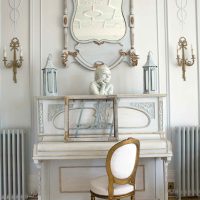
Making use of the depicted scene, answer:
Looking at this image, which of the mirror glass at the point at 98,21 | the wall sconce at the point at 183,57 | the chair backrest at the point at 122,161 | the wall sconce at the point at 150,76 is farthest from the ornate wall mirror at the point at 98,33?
the chair backrest at the point at 122,161

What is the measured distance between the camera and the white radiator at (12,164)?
12.0ft

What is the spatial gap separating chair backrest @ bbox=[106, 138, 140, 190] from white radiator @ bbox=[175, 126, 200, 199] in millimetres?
1084

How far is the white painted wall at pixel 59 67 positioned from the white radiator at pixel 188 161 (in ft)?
0.53

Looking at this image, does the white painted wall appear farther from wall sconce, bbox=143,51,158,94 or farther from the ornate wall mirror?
wall sconce, bbox=143,51,158,94

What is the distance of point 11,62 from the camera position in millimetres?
3799

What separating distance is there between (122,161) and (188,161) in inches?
50.9

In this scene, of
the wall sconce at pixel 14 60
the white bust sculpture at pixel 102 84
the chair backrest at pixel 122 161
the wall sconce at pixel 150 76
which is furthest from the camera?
the wall sconce at pixel 14 60

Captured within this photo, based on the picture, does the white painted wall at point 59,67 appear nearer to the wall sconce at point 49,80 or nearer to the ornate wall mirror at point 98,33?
the ornate wall mirror at point 98,33

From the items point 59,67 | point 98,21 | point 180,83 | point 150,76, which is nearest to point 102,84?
point 150,76

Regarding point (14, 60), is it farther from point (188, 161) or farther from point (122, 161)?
point (188, 161)

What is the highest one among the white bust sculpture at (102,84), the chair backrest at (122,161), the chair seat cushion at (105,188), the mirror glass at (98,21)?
the mirror glass at (98,21)

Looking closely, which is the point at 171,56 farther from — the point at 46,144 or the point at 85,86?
the point at 46,144

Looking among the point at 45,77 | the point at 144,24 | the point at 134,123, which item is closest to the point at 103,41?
the point at 144,24

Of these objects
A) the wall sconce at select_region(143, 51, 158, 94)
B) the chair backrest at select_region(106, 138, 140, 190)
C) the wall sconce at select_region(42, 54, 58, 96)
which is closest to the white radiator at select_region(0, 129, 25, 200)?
the wall sconce at select_region(42, 54, 58, 96)
